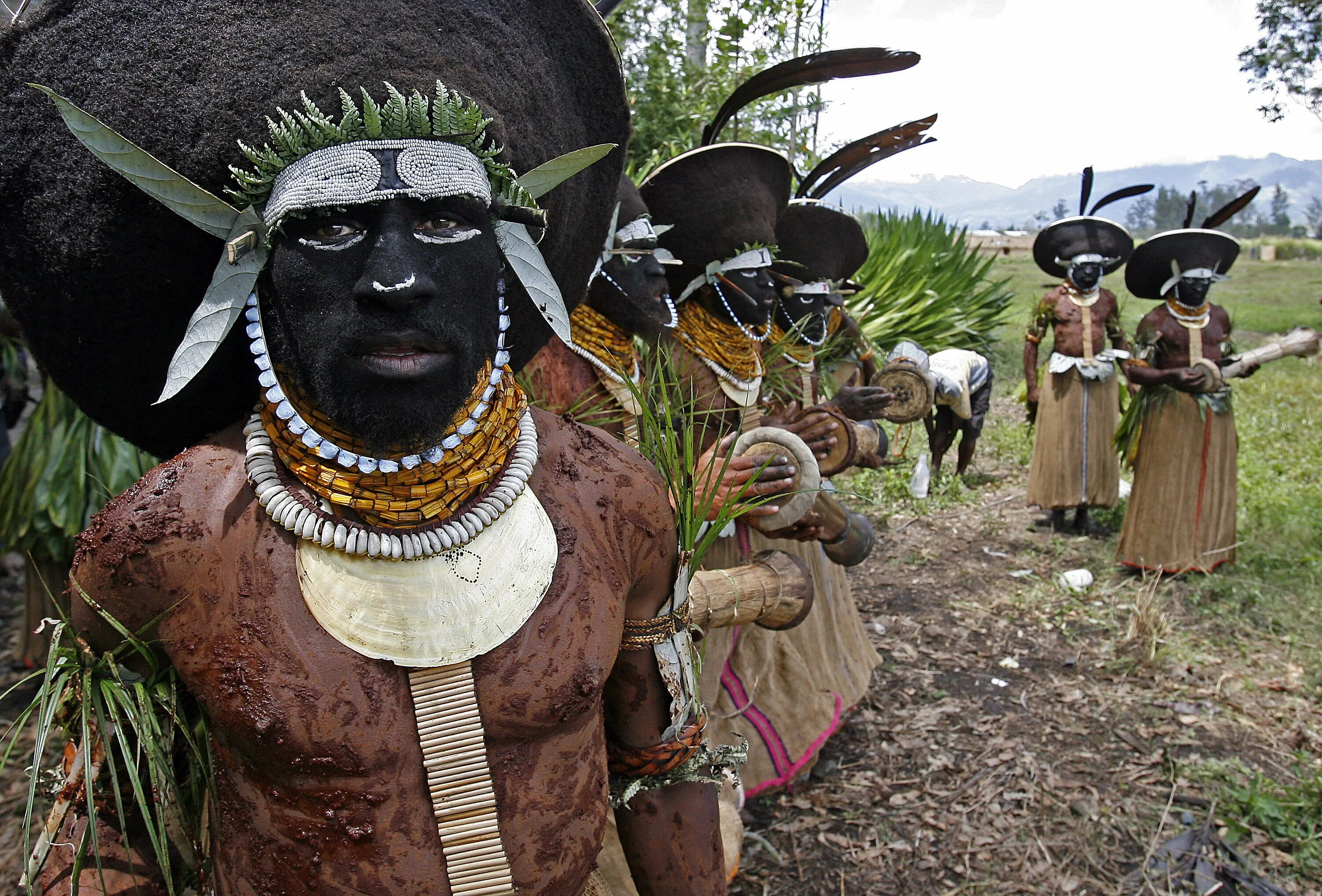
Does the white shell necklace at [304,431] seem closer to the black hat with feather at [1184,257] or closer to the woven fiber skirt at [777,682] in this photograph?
the woven fiber skirt at [777,682]

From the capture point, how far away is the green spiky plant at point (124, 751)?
52.7 inches

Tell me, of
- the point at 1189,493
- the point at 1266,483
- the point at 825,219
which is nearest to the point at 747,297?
the point at 825,219

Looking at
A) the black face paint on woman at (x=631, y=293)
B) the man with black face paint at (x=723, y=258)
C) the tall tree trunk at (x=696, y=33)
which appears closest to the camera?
the black face paint on woman at (x=631, y=293)

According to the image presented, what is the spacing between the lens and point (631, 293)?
3.21 metres

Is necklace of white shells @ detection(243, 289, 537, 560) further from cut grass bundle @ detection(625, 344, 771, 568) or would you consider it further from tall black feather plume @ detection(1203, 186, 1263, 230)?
tall black feather plume @ detection(1203, 186, 1263, 230)

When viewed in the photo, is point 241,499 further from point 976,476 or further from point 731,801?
point 976,476

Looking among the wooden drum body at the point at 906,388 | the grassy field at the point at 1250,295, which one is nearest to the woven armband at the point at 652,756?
the wooden drum body at the point at 906,388

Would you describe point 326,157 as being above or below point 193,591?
above

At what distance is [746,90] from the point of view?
12.6 feet

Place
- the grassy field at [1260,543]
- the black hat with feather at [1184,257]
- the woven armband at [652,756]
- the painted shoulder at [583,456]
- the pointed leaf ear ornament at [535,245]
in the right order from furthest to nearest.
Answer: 1. the black hat with feather at [1184,257]
2. the grassy field at [1260,543]
3. the woven armband at [652,756]
4. the painted shoulder at [583,456]
5. the pointed leaf ear ornament at [535,245]

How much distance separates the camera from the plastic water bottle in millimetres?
8062

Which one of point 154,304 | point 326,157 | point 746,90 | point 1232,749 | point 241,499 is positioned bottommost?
point 1232,749

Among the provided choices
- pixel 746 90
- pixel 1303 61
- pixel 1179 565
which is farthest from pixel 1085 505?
pixel 1303 61

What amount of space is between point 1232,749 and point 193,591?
4509mm
